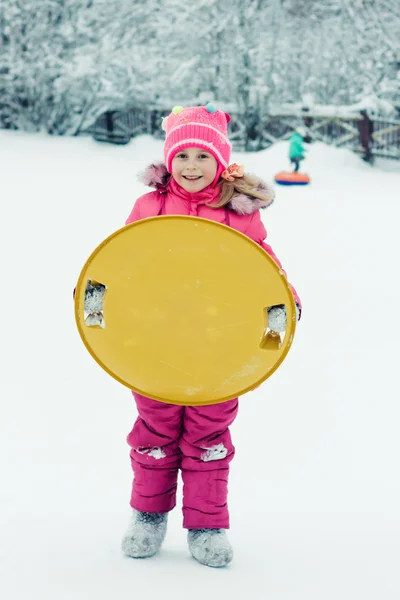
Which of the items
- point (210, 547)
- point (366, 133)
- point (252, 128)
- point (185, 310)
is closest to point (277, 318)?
point (185, 310)

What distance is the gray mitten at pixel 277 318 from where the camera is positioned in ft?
6.33

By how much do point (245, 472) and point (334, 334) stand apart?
1879 millimetres

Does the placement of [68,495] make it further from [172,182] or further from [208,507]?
[172,182]

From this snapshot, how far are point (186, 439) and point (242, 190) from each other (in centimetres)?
74

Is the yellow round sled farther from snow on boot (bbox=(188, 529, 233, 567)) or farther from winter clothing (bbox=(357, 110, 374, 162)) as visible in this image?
winter clothing (bbox=(357, 110, 374, 162))

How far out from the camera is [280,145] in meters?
13.6

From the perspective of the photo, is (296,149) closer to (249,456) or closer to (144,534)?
(249,456)

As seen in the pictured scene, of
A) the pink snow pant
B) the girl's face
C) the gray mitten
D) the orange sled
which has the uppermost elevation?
the girl's face

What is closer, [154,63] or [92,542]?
[92,542]

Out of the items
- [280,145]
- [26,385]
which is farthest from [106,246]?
[280,145]

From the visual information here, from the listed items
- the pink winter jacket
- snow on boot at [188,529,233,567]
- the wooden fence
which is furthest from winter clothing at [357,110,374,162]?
snow on boot at [188,529,233,567]

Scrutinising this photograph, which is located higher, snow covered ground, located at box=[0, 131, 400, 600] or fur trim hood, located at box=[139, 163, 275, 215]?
fur trim hood, located at box=[139, 163, 275, 215]

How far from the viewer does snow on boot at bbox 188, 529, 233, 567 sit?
6.84ft

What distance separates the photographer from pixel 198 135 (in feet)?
7.02
